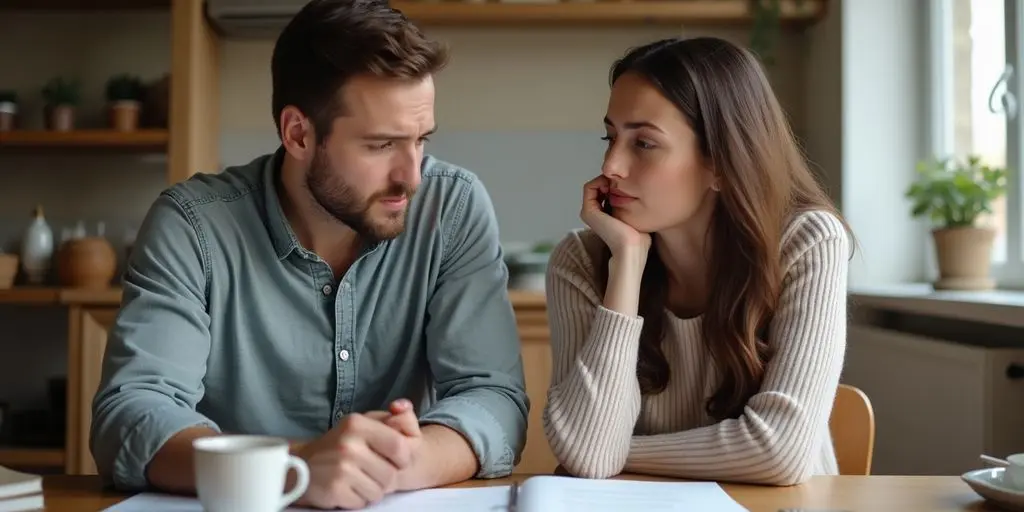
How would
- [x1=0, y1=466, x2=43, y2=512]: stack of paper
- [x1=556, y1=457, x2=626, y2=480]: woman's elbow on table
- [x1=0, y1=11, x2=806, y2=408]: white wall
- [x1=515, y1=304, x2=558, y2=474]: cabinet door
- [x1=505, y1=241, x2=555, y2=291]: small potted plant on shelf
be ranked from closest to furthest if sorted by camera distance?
[x1=0, y1=466, x2=43, y2=512]: stack of paper < [x1=556, y1=457, x2=626, y2=480]: woman's elbow on table < [x1=515, y1=304, x2=558, y2=474]: cabinet door < [x1=505, y1=241, x2=555, y2=291]: small potted plant on shelf < [x1=0, y1=11, x2=806, y2=408]: white wall

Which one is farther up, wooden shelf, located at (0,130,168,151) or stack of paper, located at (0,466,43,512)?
wooden shelf, located at (0,130,168,151)

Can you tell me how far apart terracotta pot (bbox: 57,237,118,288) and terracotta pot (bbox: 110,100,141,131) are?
0.36 metres

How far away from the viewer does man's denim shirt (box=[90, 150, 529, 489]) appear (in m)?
1.34

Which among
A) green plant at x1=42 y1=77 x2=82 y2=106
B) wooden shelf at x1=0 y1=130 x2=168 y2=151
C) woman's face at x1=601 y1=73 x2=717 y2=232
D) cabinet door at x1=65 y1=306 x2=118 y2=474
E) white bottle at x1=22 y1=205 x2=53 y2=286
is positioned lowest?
cabinet door at x1=65 y1=306 x2=118 y2=474

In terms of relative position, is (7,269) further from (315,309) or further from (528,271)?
(315,309)

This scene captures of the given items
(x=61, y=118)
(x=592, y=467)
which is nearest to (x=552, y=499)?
(x=592, y=467)

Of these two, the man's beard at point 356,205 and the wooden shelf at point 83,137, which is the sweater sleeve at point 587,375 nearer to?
the man's beard at point 356,205

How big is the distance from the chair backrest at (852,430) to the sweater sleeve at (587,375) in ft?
1.02

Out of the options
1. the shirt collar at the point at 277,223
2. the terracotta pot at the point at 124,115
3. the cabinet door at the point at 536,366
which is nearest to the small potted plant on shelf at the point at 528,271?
the cabinet door at the point at 536,366

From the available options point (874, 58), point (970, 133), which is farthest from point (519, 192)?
point (970, 133)

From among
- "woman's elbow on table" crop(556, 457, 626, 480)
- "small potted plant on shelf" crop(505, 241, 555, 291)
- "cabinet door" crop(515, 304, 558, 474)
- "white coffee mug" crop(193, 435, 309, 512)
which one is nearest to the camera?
"white coffee mug" crop(193, 435, 309, 512)

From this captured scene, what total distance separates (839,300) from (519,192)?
2.11m

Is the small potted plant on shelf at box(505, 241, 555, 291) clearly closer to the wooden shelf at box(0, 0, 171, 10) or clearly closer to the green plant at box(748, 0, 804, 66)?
the green plant at box(748, 0, 804, 66)

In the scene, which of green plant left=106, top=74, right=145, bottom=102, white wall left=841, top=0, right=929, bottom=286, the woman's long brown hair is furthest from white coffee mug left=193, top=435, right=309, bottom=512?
green plant left=106, top=74, right=145, bottom=102
